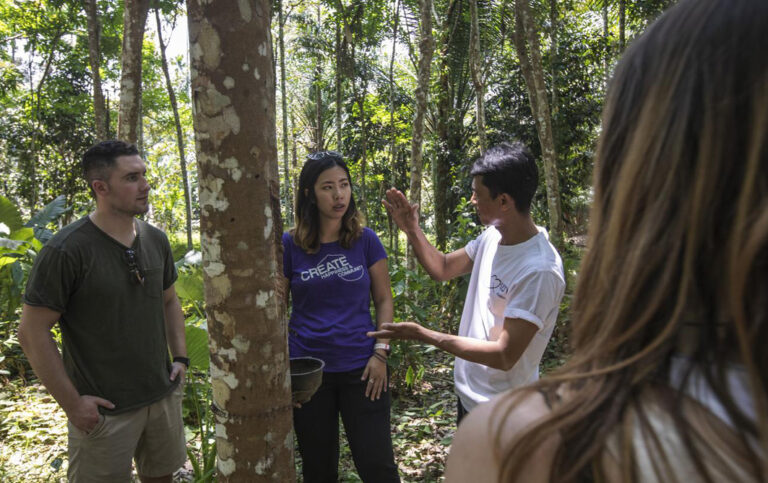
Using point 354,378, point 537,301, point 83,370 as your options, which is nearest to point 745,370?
point 537,301

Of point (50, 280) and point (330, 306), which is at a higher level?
point (50, 280)

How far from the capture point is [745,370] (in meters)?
0.50

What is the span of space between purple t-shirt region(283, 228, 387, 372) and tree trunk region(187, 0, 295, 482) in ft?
2.86

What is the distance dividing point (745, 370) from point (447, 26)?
9.96 metres

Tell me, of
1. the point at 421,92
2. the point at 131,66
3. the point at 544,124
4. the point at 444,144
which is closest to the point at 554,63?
the point at 444,144

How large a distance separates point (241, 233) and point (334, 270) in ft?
3.59

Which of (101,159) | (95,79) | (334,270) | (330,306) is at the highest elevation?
(95,79)

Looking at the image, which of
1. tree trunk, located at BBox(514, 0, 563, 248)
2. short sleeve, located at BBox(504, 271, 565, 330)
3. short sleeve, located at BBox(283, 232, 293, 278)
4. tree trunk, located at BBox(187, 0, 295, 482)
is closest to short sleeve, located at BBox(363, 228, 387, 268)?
short sleeve, located at BBox(283, 232, 293, 278)

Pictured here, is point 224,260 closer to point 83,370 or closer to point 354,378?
point 354,378

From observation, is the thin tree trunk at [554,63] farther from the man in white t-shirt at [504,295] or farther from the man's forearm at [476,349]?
the man's forearm at [476,349]

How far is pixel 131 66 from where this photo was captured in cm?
423

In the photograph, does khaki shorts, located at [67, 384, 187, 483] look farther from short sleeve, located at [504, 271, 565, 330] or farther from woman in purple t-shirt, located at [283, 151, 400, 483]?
short sleeve, located at [504, 271, 565, 330]

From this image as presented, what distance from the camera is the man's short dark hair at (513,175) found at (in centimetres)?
222

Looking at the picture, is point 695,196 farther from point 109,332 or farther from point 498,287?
point 109,332
